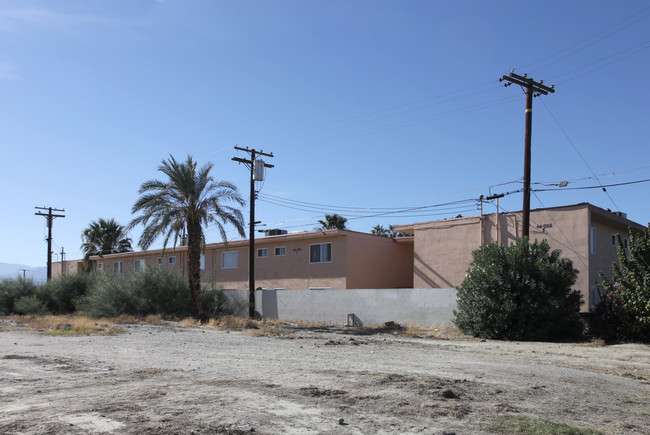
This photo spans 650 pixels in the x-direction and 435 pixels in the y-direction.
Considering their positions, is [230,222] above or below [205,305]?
above

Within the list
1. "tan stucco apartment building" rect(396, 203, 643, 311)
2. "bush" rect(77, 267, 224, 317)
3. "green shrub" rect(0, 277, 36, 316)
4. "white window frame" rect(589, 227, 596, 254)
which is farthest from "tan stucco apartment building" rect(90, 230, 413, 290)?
"white window frame" rect(589, 227, 596, 254)

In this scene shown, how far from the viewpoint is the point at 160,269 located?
3300cm

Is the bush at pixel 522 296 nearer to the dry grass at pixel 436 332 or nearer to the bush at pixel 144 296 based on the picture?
the dry grass at pixel 436 332

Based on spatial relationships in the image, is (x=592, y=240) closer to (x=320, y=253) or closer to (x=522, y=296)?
(x=522, y=296)

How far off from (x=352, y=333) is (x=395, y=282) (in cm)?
1269

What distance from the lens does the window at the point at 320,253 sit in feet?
109

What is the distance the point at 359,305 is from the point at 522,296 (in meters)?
9.90

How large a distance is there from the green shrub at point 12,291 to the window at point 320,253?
22.3 m

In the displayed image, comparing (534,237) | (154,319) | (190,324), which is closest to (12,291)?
(154,319)

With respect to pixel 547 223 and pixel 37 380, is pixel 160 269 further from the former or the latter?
pixel 37 380

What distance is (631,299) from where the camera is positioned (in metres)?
17.7

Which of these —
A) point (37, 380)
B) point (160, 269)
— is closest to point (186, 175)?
point (160, 269)

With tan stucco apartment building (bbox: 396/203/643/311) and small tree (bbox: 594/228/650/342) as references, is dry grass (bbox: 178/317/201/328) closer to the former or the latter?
tan stucco apartment building (bbox: 396/203/643/311)

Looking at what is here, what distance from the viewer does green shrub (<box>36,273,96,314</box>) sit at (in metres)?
40.6
